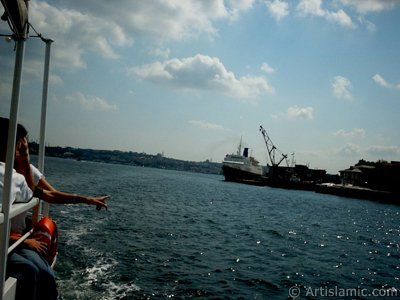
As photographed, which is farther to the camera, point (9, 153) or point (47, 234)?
point (47, 234)

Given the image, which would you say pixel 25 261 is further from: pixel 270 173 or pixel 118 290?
pixel 270 173

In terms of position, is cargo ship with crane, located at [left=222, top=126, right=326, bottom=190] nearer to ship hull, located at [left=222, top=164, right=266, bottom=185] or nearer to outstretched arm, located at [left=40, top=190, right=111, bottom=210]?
ship hull, located at [left=222, top=164, right=266, bottom=185]

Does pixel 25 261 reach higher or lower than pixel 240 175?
higher

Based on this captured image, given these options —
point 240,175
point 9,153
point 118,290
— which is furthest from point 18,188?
point 240,175

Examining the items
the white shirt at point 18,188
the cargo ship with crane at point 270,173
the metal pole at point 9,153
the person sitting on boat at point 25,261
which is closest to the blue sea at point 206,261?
the person sitting on boat at point 25,261

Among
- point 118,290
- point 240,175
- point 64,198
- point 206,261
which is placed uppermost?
point 64,198

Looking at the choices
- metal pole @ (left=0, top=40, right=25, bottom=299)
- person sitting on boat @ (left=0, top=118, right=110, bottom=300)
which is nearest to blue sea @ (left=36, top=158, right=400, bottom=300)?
person sitting on boat @ (left=0, top=118, right=110, bottom=300)

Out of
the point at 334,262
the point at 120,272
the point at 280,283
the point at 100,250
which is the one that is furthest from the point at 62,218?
the point at 334,262

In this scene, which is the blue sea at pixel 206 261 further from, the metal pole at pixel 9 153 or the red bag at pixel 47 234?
the metal pole at pixel 9 153

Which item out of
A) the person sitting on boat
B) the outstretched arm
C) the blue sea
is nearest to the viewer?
A: the person sitting on boat

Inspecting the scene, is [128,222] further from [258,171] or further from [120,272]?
[258,171]

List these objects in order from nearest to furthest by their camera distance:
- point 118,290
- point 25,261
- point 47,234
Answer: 1. point 25,261
2. point 47,234
3. point 118,290

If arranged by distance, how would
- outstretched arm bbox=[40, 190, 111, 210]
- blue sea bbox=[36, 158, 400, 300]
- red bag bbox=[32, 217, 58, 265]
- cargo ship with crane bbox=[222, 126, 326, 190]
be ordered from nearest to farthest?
outstretched arm bbox=[40, 190, 111, 210] < red bag bbox=[32, 217, 58, 265] < blue sea bbox=[36, 158, 400, 300] < cargo ship with crane bbox=[222, 126, 326, 190]

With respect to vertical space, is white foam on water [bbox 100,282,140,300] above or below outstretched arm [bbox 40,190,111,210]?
below
